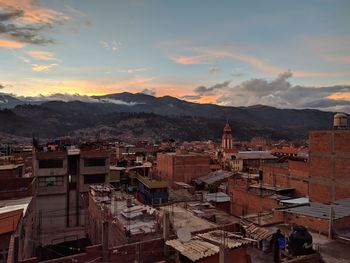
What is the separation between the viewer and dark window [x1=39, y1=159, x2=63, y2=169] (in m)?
35.9

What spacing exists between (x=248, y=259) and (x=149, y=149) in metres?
81.9

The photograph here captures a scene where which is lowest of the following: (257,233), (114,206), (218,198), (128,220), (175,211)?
(218,198)

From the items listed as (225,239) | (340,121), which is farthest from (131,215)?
(340,121)

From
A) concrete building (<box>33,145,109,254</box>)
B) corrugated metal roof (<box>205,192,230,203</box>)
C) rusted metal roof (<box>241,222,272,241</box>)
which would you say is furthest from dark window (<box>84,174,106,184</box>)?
rusted metal roof (<box>241,222,272,241</box>)

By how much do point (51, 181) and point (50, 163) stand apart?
6.98 ft

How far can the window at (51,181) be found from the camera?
35781mm

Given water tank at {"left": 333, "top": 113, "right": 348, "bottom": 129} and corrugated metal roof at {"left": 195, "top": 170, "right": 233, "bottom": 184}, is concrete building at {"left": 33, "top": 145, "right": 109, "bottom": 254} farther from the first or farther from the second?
water tank at {"left": 333, "top": 113, "right": 348, "bottom": 129}

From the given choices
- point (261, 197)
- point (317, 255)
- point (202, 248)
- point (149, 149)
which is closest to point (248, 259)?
point (202, 248)

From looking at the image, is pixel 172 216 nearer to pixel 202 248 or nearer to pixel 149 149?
pixel 202 248

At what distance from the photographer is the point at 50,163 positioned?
3625cm

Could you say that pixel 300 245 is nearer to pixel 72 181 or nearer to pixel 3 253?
pixel 3 253

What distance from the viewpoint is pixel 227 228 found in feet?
49.3

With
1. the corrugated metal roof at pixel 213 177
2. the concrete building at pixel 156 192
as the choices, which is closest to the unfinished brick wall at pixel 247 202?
the concrete building at pixel 156 192

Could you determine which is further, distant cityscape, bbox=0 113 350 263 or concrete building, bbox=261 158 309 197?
concrete building, bbox=261 158 309 197
